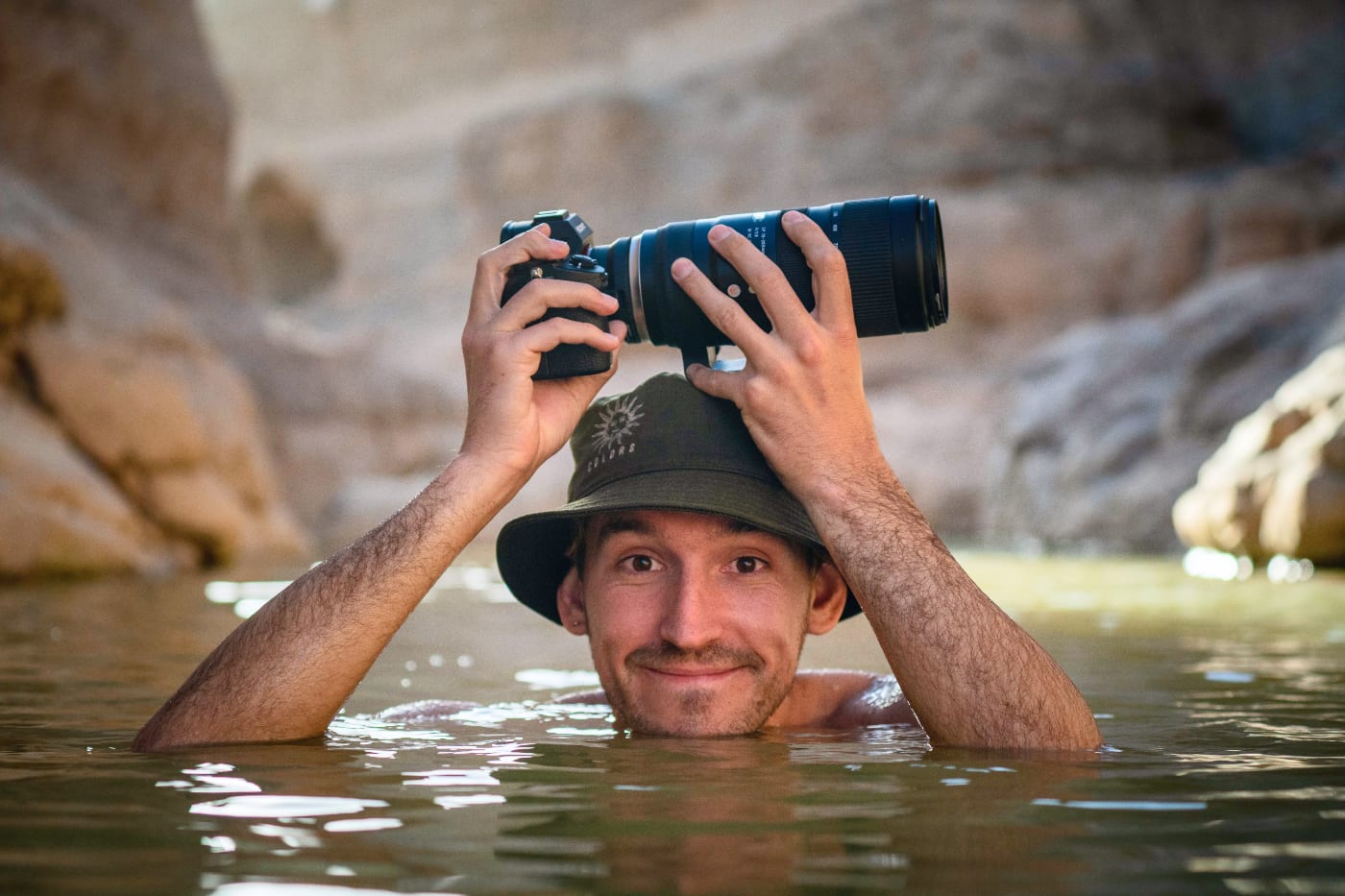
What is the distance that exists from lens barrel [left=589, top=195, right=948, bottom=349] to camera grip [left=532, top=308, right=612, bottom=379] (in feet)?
0.29

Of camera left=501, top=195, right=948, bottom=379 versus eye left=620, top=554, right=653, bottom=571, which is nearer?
camera left=501, top=195, right=948, bottom=379

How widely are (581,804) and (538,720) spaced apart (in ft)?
3.91

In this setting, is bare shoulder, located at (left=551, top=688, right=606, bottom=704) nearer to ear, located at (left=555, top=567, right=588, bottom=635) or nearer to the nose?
ear, located at (left=555, top=567, right=588, bottom=635)

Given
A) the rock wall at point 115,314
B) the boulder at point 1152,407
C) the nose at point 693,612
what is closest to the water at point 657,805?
the nose at point 693,612

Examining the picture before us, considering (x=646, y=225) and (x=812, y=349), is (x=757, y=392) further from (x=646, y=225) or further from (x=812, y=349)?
(x=646, y=225)

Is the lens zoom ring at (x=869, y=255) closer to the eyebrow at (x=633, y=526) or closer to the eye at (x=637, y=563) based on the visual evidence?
the eyebrow at (x=633, y=526)

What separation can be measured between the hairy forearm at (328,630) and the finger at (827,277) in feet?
2.11

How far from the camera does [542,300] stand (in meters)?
2.45

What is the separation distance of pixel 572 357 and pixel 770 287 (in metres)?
0.40

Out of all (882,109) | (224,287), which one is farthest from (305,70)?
(224,287)

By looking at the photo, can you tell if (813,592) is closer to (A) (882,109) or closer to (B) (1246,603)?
(B) (1246,603)

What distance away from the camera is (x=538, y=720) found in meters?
3.13

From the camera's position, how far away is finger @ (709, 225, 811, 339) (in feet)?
7.68

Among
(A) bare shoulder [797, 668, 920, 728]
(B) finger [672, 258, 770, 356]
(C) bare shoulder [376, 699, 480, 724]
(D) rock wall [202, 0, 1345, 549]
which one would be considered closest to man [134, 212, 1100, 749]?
(B) finger [672, 258, 770, 356]
